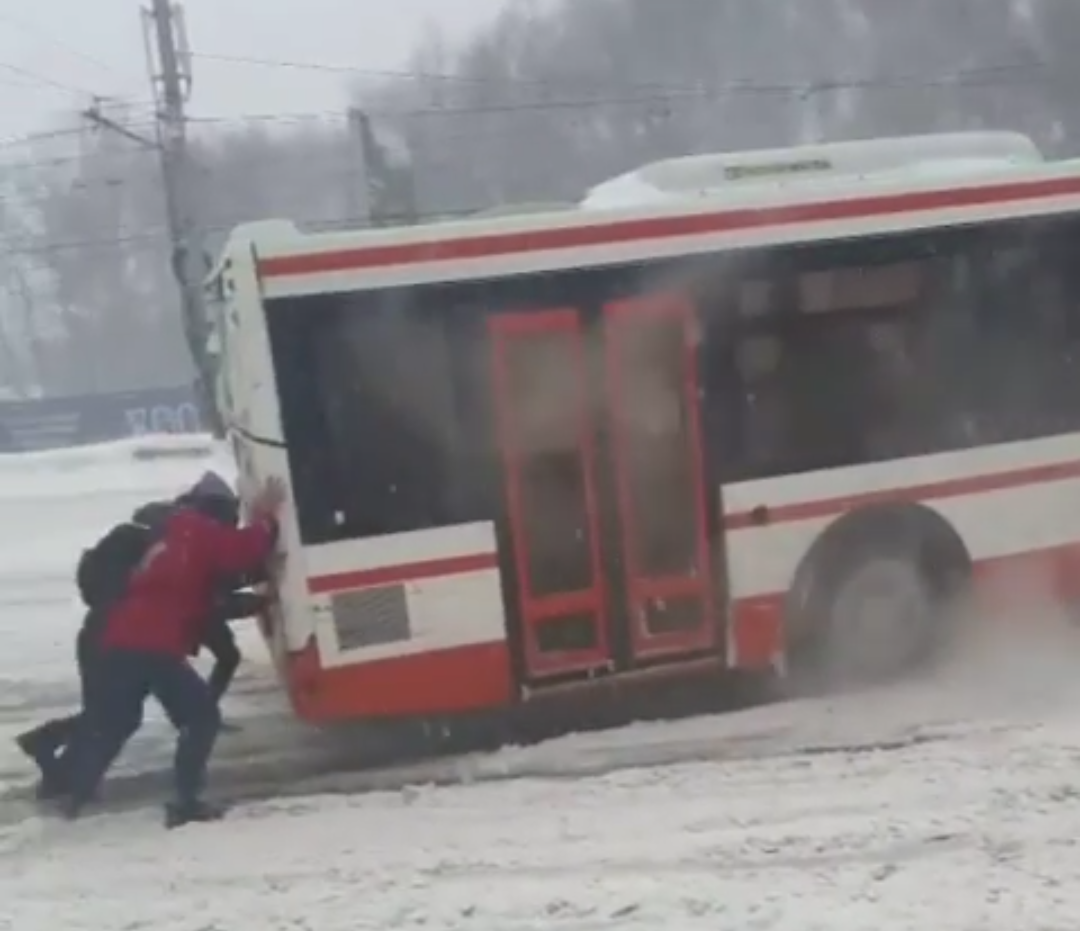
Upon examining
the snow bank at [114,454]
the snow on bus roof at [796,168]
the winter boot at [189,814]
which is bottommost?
the winter boot at [189,814]

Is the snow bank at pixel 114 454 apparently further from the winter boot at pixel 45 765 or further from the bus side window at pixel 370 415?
the bus side window at pixel 370 415

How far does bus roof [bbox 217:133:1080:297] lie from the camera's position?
8430 millimetres

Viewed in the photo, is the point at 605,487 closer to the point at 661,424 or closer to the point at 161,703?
the point at 661,424

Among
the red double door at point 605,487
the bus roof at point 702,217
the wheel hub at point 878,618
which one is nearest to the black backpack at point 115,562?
the bus roof at point 702,217

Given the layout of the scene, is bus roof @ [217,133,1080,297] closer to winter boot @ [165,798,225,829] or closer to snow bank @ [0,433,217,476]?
winter boot @ [165,798,225,829]

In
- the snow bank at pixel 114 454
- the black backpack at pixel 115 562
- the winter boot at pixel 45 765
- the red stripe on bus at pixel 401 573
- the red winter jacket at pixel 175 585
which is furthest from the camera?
the snow bank at pixel 114 454

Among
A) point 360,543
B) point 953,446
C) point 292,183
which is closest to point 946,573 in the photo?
point 953,446

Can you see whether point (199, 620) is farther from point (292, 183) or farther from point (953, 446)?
point (292, 183)

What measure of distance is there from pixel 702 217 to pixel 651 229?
30cm

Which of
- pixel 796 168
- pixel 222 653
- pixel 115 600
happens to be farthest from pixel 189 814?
pixel 796 168

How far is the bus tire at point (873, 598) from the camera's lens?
30.0 feet

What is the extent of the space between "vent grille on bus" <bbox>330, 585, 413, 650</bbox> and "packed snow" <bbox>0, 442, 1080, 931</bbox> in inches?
29.9

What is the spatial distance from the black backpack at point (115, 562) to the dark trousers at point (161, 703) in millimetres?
314

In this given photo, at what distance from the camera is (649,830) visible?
7.20m
